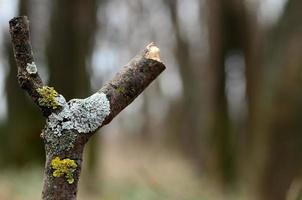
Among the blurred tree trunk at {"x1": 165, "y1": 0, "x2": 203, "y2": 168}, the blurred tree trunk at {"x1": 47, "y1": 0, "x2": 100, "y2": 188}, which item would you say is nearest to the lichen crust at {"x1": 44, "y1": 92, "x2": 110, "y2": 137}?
the blurred tree trunk at {"x1": 47, "y1": 0, "x2": 100, "y2": 188}

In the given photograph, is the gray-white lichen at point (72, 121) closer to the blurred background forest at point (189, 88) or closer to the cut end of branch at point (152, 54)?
the cut end of branch at point (152, 54)

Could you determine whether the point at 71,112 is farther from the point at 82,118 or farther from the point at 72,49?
the point at 72,49

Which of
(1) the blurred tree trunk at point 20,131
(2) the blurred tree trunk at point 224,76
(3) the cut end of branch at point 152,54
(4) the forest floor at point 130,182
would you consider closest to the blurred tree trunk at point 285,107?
(4) the forest floor at point 130,182

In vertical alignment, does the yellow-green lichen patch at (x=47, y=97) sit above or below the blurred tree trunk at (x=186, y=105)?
below

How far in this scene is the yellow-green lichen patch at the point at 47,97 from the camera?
1.07 metres

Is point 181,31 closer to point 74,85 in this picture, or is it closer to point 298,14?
point 74,85

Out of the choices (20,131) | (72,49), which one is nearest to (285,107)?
(72,49)

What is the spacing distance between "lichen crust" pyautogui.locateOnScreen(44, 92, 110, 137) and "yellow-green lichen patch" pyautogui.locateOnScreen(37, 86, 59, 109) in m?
0.02

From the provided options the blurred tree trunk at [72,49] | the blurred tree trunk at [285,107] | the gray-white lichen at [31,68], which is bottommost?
the gray-white lichen at [31,68]

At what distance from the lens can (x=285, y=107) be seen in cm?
376

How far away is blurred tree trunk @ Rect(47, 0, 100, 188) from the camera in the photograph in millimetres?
8195

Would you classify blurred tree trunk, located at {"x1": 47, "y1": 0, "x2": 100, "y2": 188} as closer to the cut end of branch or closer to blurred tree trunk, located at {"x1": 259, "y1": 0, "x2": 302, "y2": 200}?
blurred tree trunk, located at {"x1": 259, "y1": 0, "x2": 302, "y2": 200}

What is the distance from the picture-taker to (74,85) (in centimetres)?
815

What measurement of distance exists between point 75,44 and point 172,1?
4.39 m
